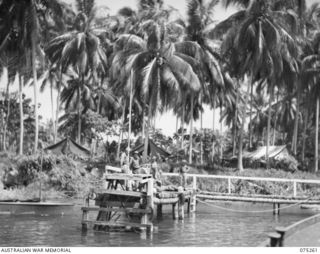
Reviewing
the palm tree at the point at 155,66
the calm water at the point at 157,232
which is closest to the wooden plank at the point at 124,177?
the calm water at the point at 157,232

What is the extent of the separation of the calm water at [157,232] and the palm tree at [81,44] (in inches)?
577

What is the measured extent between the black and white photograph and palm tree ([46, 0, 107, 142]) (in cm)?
9

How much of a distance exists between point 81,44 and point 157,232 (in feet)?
67.7

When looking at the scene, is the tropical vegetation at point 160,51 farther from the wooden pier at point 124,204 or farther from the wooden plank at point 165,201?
the wooden pier at point 124,204

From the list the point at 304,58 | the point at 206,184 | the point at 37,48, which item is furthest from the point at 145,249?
the point at 304,58

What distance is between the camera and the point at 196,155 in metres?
56.5

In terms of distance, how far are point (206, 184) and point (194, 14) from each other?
11.7 meters

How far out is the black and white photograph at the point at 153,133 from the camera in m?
16.0

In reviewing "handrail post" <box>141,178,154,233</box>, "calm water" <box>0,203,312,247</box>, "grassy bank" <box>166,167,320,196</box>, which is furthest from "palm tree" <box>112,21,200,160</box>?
"handrail post" <box>141,178,154,233</box>

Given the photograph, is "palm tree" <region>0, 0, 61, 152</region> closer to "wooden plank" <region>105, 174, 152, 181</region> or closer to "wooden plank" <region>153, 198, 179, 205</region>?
"wooden plank" <region>153, 198, 179, 205</region>

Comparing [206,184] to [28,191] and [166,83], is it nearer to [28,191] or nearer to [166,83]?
[166,83]

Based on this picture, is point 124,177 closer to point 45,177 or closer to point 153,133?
point 45,177

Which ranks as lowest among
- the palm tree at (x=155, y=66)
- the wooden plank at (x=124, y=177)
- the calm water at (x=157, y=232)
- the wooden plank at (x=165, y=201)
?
the calm water at (x=157, y=232)

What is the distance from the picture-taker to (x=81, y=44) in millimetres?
34594
